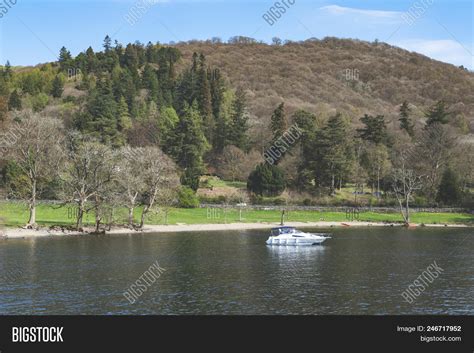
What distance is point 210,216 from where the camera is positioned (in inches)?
4235

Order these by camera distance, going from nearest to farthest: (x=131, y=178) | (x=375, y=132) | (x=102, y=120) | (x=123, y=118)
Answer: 1. (x=131, y=178)
2. (x=102, y=120)
3. (x=375, y=132)
4. (x=123, y=118)

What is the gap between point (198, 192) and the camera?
12988 cm

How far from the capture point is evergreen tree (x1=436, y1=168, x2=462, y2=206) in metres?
126

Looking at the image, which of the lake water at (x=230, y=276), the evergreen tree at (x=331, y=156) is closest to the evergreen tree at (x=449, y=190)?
the evergreen tree at (x=331, y=156)

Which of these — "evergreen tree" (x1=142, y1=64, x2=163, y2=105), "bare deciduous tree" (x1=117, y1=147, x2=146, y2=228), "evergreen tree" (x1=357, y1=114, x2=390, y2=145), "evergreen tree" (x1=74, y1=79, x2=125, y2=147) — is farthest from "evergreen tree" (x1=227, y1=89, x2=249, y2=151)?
"bare deciduous tree" (x1=117, y1=147, x2=146, y2=228)

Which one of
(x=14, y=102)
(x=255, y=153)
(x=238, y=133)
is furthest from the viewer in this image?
(x=14, y=102)

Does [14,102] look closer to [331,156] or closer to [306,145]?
[306,145]

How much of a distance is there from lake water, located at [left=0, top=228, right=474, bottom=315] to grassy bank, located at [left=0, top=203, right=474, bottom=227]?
583 inches

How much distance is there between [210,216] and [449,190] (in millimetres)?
53591

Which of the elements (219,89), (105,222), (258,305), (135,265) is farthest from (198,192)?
(258,305)

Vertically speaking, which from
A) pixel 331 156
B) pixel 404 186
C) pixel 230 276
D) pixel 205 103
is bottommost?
pixel 230 276

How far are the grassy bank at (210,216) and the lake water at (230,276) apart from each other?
14812 millimetres

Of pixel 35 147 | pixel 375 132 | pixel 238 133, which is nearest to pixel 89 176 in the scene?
pixel 35 147

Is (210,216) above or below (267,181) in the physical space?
below
